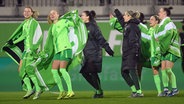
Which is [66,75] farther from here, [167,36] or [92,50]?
[167,36]

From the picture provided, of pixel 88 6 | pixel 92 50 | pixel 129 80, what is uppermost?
pixel 88 6

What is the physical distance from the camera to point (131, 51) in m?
17.7

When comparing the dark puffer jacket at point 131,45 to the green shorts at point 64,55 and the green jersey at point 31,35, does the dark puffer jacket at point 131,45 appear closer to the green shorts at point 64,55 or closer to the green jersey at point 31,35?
the green shorts at point 64,55

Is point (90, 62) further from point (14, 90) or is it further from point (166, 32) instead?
point (14, 90)

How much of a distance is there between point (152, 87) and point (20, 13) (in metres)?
5.10

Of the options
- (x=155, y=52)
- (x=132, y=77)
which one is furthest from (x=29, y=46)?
(x=155, y=52)

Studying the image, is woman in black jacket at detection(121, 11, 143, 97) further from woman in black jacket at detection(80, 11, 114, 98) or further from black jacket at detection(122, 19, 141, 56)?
woman in black jacket at detection(80, 11, 114, 98)

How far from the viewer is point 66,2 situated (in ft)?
83.2

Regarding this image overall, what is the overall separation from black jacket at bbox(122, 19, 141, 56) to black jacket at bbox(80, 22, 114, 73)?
0.59m

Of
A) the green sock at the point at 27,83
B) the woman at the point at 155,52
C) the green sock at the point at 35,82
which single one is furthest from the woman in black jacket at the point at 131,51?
the green sock at the point at 27,83

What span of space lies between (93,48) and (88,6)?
687 cm

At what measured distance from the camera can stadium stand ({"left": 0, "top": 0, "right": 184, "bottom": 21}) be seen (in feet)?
80.9

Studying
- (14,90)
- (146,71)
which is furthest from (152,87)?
(14,90)

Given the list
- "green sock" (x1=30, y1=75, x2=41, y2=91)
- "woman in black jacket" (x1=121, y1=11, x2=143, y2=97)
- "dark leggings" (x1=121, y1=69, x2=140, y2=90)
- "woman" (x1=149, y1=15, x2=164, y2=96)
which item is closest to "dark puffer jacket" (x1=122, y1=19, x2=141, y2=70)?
"woman in black jacket" (x1=121, y1=11, x2=143, y2=97)
